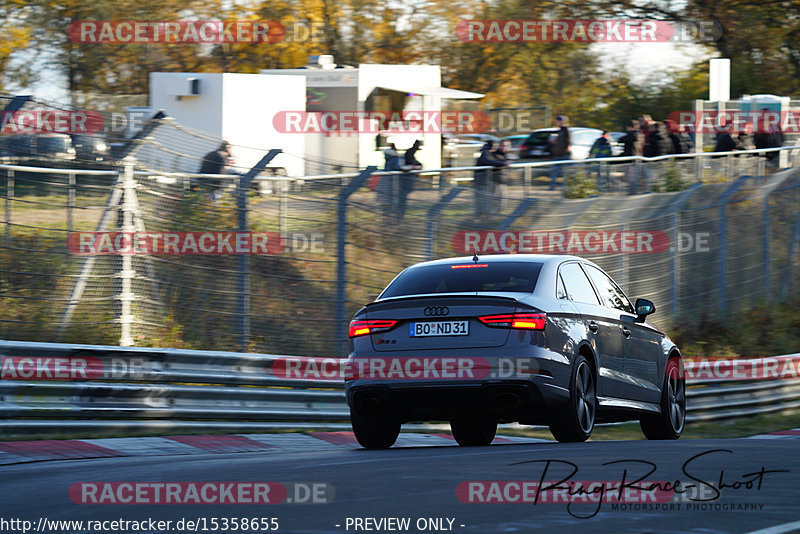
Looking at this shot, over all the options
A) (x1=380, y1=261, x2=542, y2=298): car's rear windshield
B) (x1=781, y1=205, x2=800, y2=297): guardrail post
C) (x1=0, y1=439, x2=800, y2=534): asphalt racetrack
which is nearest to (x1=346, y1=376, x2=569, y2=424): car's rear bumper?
(x1=0, y1=439, x2=800, y2=534): asphalt racetrack

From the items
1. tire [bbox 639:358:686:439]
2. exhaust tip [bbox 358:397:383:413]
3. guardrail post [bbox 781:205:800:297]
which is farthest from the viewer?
guardrail post [bbox 781:205:800:297]

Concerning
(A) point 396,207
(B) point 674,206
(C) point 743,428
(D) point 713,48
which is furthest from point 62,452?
(D) point 713,48

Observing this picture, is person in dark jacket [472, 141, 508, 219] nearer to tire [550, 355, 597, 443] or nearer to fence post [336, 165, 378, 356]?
fence post [336, 165, 378, 356]

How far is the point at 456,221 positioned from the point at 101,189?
4.44 meters

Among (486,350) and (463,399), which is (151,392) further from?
(486,350)

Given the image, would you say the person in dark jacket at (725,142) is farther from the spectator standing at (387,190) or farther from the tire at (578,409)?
the tire at (578,409)

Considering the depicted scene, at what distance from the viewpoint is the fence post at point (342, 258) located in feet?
47.4

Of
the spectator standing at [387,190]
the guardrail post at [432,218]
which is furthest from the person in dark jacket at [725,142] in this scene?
the spectator standing at [387,190]

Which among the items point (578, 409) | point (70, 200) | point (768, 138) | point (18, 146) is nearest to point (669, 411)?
point (578, 409)

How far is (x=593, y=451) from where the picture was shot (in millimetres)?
8836

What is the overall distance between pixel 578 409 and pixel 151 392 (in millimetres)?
3885

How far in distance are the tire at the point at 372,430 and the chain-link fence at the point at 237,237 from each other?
11.9ft

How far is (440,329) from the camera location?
961 cm

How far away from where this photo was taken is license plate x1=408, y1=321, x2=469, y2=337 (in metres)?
9.58
